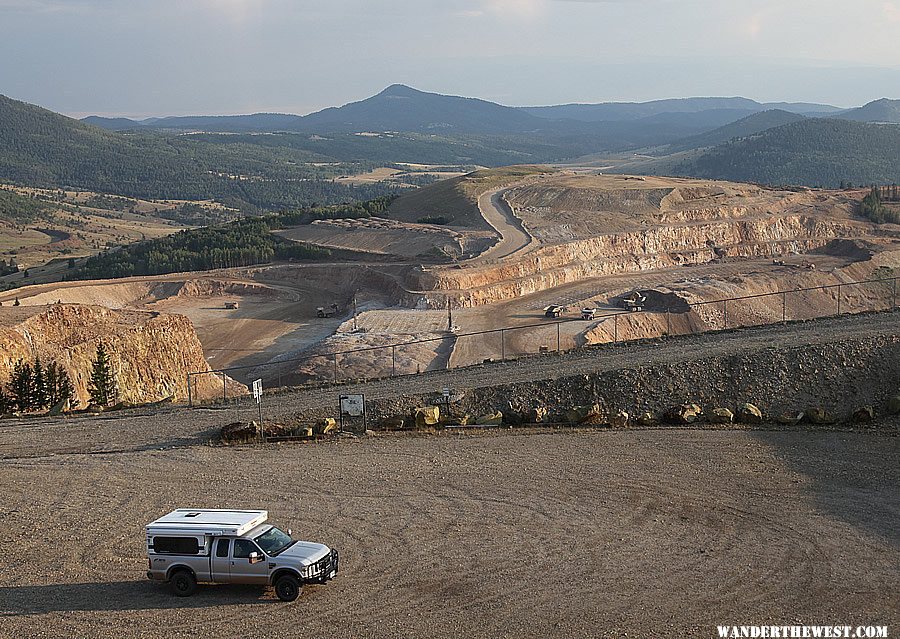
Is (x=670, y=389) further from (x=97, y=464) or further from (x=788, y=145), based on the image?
(x=788, y=145)

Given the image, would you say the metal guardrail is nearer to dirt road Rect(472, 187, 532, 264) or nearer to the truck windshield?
dirt road Rect(472, 187, 532, 264)

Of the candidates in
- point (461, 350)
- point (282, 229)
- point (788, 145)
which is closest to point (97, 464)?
point (461, 350)

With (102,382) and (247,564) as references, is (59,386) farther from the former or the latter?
(247,564)

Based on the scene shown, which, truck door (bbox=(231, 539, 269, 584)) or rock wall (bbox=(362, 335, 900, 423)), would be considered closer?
truck door (bbox=(231, 539, 269, 584))

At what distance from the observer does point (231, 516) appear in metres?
15.8

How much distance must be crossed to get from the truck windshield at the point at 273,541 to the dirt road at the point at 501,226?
54.7 metres

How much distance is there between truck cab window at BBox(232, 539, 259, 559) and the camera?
15.1 meters

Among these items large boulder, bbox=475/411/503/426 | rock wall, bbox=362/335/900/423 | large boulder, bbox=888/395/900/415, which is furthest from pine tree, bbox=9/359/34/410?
large boulder, bbox=888/395/900/415

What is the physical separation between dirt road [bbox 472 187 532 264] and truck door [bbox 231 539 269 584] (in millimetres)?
55217

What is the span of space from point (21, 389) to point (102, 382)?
329cm

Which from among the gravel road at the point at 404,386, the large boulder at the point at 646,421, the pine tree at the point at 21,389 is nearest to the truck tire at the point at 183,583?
the gravel road at the point at 404,386

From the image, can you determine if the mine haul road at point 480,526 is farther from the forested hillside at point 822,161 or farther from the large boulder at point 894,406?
the forested hillside at point 822,161

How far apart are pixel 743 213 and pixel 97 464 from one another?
258ft

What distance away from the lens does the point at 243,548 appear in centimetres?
1519
